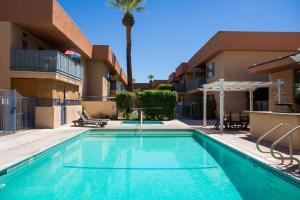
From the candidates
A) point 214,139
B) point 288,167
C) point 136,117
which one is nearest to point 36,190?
point 288,167

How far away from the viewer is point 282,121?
1077cm

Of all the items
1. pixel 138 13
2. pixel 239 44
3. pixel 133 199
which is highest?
pixel 138 13

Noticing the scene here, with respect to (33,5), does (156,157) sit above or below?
below

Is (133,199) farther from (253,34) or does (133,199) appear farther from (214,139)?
(253,34)

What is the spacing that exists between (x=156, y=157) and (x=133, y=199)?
4.64m

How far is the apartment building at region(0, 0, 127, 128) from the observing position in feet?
51.2

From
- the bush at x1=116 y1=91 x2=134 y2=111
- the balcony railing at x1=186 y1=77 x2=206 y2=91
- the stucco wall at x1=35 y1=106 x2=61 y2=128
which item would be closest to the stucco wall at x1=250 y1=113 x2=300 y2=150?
the stucco wall at x1=35 y1=106 x2=61 y2=128

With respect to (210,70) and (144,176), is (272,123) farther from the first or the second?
(210,70)

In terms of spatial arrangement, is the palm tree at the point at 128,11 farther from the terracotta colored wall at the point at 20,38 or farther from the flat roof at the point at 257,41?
the terracotta colored wall at the point at 20,38

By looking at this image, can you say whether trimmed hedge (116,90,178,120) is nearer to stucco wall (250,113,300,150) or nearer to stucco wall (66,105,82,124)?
stucco wall (66,105,82,124)

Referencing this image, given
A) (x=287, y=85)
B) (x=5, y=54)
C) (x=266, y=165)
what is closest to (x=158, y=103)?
(x=287, y=85)

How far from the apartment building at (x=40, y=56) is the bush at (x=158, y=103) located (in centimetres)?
645

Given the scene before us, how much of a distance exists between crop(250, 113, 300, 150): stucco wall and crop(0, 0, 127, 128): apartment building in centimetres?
1058

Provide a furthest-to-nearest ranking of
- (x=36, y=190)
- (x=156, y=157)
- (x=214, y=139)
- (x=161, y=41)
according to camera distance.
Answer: (x=161, y=41) < (x=214, y=139) < (x=156, y=157) < (x=36, y=190)
